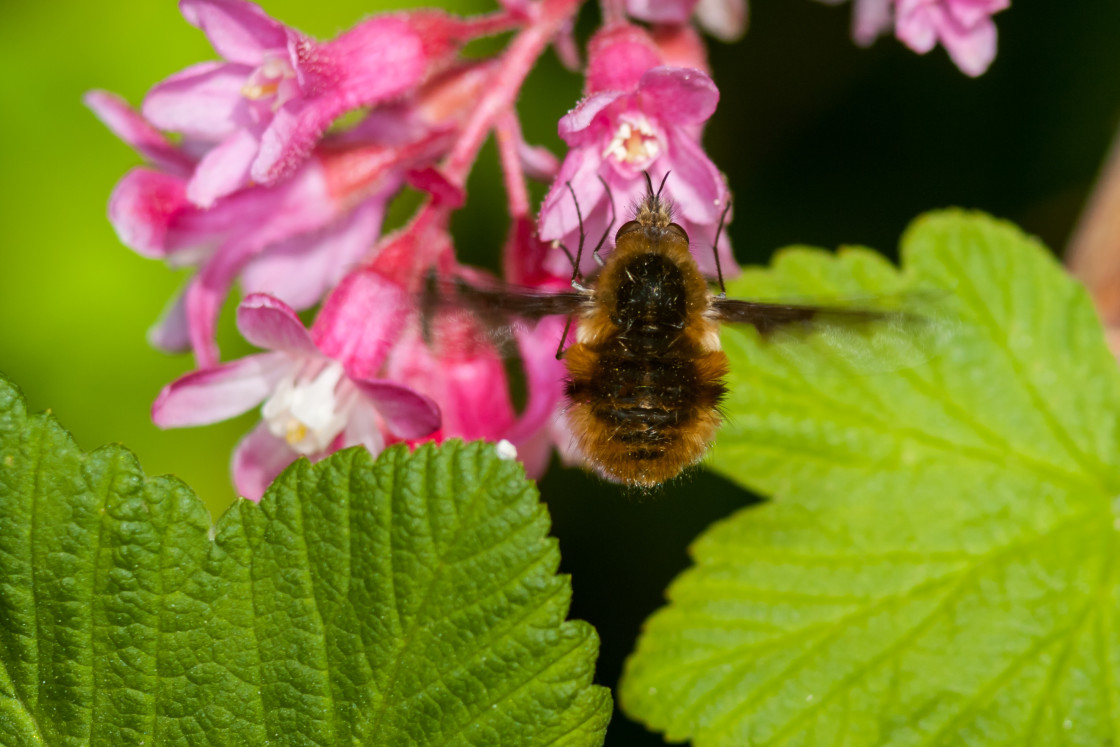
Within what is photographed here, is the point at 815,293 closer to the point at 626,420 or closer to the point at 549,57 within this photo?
the point at 626,420

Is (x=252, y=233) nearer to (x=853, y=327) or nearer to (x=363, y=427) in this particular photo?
(x=363, y=427)

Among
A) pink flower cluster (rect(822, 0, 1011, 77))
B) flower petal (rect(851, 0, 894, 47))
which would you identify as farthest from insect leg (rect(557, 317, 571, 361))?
flower petal (rect(851, 0, 894, 47))

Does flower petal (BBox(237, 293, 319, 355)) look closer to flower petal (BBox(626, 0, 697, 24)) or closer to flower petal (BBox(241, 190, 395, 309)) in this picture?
flower petal (BBox(241, 190, 395, 309))

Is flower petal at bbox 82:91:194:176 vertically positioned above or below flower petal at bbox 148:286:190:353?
above

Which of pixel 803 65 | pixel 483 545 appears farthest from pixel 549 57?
pixel 483 545

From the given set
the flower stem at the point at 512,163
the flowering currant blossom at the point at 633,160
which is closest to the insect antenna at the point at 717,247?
the flowering currant blossom at the point at 633,160

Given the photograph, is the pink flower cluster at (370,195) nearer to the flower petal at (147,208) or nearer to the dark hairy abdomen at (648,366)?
the flower petal at (147,208)
